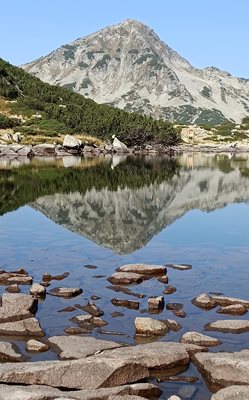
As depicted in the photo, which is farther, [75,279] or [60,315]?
[75,279]

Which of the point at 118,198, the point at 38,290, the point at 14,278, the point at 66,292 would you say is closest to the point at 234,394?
the point at 66,292

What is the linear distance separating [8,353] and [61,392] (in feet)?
12.2

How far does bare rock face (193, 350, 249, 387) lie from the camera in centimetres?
1302

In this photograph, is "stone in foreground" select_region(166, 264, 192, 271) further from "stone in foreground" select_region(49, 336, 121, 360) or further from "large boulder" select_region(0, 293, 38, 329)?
"stone in foreground" select_region(49, 336, 121, 360)

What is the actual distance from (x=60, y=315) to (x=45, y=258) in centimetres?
932

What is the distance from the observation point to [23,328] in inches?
656

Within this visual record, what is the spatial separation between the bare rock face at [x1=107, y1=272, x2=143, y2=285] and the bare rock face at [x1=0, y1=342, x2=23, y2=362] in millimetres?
8371

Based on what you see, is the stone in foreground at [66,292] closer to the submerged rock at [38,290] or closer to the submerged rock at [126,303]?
the submerged rock at [38,290]

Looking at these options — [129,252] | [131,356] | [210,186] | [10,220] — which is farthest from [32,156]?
[131,356]

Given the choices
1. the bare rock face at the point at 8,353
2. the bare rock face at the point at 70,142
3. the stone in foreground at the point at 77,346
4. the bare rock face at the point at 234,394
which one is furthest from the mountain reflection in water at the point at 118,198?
A: the bare rock face at the point at 70,142

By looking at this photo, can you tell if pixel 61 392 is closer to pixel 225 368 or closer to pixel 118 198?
pixel 225 368

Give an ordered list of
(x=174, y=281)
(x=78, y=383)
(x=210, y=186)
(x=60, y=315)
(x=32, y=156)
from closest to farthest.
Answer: (x=78, y=383) < (x=60, y=315) < (x=174, y=281) < (x=210, y=186) < (x=32, y=156)

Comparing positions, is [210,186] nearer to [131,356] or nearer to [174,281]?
[174,281]

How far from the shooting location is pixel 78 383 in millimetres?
12367
